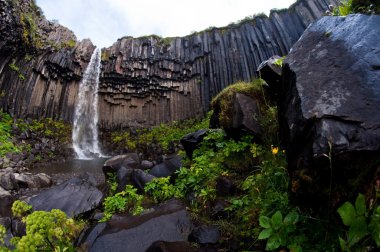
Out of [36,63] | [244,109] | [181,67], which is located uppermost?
[181,67]

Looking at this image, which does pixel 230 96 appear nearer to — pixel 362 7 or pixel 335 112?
pixel 362 7

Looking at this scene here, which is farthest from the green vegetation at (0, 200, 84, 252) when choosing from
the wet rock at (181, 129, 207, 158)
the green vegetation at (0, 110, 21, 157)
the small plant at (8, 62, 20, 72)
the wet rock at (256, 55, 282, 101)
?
the small plant at (8, 62, 20, 72)

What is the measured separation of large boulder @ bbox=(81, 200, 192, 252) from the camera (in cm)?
400

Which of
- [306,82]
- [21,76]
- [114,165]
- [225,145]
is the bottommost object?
[114,165]

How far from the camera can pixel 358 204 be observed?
179cm

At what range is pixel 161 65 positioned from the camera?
2230 cm

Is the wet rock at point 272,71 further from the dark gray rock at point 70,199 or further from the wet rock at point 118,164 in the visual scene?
the wet rock at point 118,164

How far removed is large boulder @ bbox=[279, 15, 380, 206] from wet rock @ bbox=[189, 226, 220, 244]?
1.56 metres

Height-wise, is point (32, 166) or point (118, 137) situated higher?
point (118, 137)

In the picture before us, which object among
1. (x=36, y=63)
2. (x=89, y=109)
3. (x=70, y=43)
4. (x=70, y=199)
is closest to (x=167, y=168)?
(x=70, y=199)

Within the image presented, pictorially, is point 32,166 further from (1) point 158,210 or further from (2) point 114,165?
(1) point 158,210

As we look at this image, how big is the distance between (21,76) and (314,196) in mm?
19699

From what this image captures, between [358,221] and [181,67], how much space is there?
21508 millimetres

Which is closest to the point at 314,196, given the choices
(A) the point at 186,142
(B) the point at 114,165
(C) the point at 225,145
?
(C) the point at 225,145
